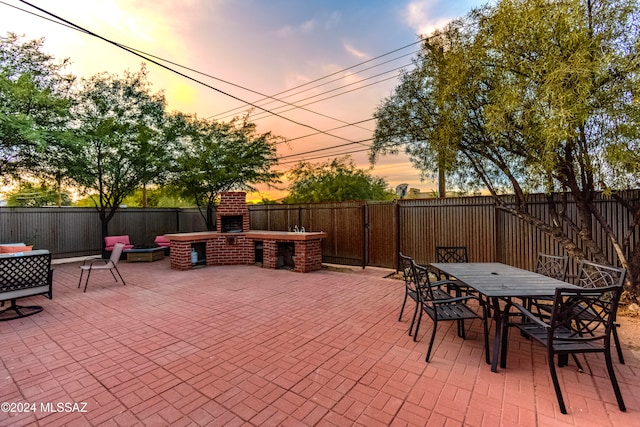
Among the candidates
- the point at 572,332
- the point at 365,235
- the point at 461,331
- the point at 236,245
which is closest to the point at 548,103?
the point at 572,332

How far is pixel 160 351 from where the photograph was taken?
2.78m

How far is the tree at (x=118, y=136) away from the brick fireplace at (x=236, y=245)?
336 centimetres

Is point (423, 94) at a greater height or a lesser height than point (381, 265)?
greater

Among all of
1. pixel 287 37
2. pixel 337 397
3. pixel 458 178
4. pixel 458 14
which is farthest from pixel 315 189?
pixel 337 397

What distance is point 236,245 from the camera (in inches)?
305

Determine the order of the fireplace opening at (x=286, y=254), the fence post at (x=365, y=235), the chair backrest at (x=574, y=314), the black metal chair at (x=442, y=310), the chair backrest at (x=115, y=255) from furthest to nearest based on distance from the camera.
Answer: the fireplace opening at (x=286, y=254) < the fence post at (x=365, y=235) < the chair backrest at (x=115, y=255) < the black metal chair at (x=442, y=310) < the chair backrest at (x=574, y=314)

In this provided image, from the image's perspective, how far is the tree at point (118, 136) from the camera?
8219 mm

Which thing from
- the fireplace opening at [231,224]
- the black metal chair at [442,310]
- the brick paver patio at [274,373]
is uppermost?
the fireplace opening at [231,224]

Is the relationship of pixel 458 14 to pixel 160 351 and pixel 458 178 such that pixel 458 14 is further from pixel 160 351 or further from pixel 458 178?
pixel 160 351

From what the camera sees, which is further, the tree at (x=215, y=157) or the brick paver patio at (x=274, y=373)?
the tree at (x=215, y=157)

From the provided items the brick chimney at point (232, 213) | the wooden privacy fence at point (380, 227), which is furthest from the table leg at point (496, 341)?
the brick chimney at point (232, 213)

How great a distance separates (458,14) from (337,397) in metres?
5.78

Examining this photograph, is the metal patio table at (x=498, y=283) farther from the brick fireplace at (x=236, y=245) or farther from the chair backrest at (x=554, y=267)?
the brick fireplace at (x=236, y=245)

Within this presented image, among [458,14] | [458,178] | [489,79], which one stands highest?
[458,14]
